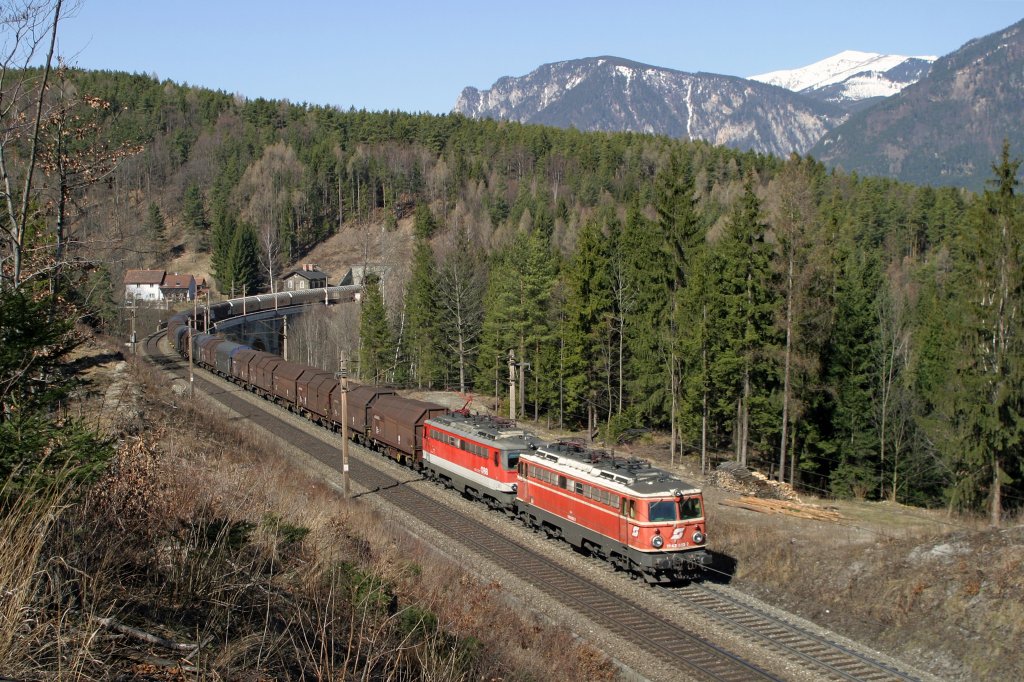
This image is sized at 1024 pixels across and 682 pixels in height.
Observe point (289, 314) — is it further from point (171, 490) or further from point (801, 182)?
point (171, 490)

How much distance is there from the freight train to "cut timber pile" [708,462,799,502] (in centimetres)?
415

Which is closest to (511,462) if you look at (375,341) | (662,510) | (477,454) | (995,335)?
(477,454)

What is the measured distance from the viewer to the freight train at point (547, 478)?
21859mm

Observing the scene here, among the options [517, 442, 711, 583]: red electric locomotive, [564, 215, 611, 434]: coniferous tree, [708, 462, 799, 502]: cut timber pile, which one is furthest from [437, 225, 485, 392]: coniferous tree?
[517, 442, 711, 583]: red electric locomotive

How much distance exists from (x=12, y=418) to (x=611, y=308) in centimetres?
3988

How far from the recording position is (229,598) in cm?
924

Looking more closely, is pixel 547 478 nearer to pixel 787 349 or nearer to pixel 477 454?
pixel 477 454

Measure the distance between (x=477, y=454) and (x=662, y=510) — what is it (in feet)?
31.5

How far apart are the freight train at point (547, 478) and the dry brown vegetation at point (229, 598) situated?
172 inches

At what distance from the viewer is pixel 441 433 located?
106ft

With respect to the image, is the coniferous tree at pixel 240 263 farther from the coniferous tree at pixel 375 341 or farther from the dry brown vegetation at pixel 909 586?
the dry brown vegetation at pixel 909 586

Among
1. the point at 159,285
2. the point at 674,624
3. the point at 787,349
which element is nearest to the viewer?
the point at 674,624

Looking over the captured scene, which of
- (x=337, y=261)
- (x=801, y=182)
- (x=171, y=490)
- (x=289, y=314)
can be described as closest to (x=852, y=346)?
(x=801, y=182)

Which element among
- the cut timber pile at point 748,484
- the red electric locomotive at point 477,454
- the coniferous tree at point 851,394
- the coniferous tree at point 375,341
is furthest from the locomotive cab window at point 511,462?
the coniferous tree at point 375,341
